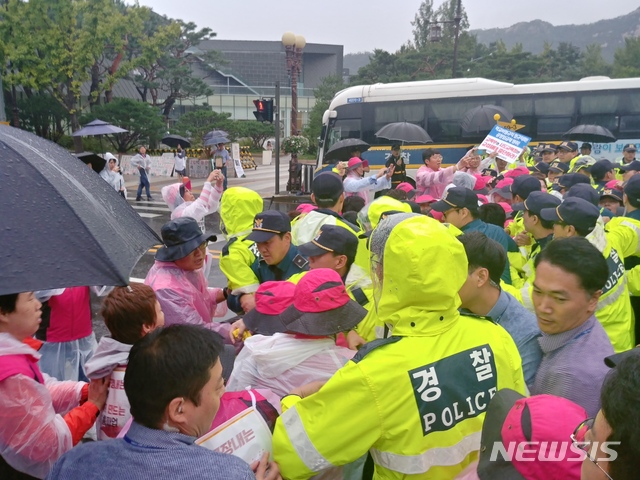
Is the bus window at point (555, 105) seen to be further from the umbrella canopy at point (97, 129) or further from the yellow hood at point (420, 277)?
the yellow hood at point (420, 277)

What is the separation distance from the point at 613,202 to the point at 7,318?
570cm

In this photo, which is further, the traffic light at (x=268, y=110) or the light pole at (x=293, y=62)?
the light pole at (x=293, y=62)

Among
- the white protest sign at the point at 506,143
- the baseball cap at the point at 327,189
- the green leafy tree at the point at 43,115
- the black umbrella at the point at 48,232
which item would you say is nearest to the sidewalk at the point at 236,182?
the green leafy tree at the point at 43,115

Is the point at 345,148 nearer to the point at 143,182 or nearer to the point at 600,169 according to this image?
the point at 600,169

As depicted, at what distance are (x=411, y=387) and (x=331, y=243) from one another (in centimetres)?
161

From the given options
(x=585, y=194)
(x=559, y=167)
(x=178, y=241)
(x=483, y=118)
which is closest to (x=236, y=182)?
(x=483, y=118)

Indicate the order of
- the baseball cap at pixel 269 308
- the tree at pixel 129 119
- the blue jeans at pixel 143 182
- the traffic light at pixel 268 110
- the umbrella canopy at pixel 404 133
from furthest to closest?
the tree at pixel 129 119
the blue jeans at pixel 143 182
the traffic light at pixel 268 110
the umbrella canopy at pixel 404 133
the baseball cap at pixel 269 308

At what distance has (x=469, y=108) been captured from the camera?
48.0 ft

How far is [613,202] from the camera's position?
561 centimetres

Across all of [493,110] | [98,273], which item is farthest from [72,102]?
[98,273]

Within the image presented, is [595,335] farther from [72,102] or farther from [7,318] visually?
[72,102]

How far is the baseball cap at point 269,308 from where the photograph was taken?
2439 millimetres

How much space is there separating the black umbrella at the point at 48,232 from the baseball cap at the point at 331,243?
151cm

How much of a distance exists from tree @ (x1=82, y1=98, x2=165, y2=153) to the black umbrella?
26.6 meters
